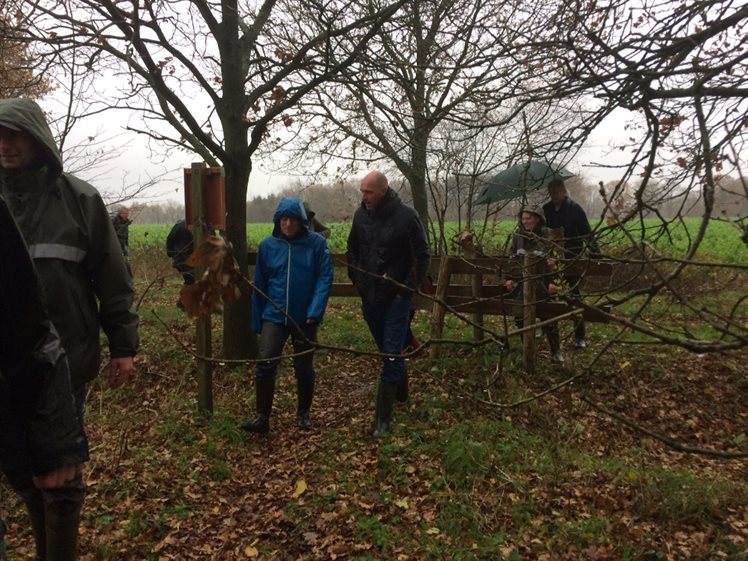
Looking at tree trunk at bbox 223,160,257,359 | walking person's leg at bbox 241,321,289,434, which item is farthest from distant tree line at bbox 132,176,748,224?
tree trunk at bbox 223,160,257,359

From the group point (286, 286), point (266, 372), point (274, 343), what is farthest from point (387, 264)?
point (266, 372)

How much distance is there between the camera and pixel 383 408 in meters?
4.59

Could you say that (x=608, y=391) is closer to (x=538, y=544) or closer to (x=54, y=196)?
(x=538, y=544)

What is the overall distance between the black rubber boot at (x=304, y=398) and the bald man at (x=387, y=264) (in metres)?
0.60

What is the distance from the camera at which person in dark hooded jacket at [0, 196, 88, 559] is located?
1.49 m

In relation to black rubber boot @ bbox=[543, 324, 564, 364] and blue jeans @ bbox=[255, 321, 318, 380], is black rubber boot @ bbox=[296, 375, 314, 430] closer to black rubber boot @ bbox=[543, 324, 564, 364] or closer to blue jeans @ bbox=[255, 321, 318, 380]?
blue jeans @ bbox=[255, 321, 318, 380]

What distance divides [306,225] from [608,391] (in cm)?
357

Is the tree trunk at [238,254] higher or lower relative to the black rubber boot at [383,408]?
higher

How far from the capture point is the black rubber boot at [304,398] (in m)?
4.69

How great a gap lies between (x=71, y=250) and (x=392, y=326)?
2500mm

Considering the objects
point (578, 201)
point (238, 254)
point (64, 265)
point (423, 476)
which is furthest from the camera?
point (578, 201)

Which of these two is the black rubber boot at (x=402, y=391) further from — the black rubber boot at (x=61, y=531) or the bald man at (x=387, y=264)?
the black rubber boot at (x=61, y=531)

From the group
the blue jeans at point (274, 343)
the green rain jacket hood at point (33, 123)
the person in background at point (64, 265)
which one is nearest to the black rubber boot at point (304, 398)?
the blue jeans at point (274, 343)

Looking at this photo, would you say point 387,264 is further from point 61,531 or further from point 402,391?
point 61,531
